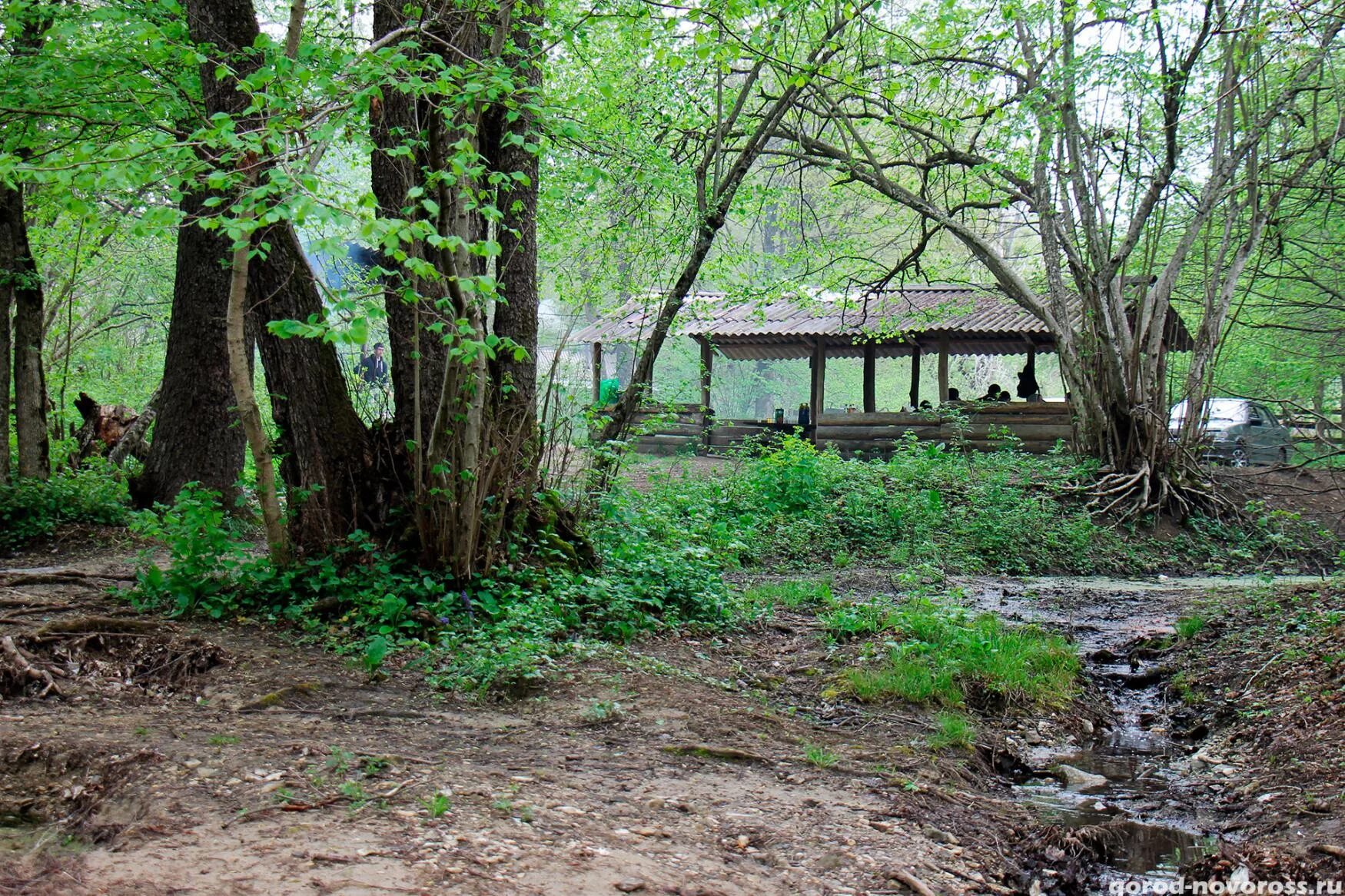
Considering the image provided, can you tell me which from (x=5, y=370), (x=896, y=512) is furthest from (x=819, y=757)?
(x=5, y=370)

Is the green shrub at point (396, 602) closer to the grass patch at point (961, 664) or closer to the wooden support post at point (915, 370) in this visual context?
the grass patch at point (961, 664)

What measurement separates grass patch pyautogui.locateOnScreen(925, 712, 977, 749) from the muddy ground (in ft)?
0.23

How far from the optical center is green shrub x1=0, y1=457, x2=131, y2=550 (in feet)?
29.3

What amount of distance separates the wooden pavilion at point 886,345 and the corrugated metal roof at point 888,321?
33 mm

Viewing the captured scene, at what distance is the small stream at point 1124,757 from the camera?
413 centimetres

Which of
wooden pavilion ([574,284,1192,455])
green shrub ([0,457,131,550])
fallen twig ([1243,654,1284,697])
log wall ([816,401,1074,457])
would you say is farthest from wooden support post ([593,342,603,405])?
fallen twig ([1243,654,1284,697])

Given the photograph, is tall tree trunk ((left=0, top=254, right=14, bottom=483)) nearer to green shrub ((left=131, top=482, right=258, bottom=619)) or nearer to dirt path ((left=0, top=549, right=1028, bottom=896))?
green shrub ((left=131, top=482, right=258, bottom=619))

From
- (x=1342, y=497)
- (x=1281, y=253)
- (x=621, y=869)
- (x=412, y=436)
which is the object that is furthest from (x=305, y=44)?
(x=1342, y=497)

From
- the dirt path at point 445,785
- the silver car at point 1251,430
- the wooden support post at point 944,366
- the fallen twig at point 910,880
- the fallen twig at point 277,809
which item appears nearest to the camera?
the dirt path at point 445,785

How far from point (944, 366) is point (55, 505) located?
16.0 metres

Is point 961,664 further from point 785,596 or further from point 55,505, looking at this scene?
point 55,505

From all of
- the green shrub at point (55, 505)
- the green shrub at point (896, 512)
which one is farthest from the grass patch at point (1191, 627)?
the green shrub at point (55, 505)

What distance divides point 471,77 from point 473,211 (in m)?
1.08

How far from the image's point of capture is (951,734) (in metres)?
5.19
